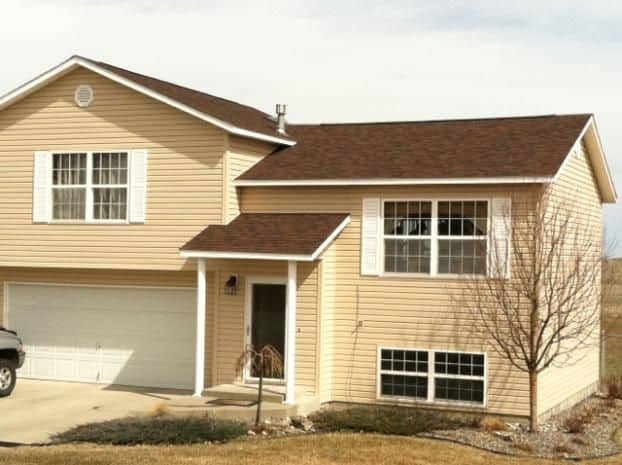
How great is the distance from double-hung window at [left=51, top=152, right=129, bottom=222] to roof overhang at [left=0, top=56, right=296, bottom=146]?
1447 mm

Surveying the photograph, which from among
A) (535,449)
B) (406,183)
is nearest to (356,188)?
(406,183)

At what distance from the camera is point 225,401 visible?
19.3m

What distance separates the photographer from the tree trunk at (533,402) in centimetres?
1798

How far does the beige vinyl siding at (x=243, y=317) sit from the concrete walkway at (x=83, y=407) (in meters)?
1.12

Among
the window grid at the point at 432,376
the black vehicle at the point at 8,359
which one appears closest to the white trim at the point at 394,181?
the window grid at the point at 432,376

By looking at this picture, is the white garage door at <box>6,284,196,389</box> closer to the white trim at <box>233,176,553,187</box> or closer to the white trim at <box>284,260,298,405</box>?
the white trim at <box>233,176,553,187</box>

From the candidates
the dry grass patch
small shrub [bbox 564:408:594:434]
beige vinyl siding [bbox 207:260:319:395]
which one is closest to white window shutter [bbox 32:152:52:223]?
beige vinyl siding [bbox 207:260:319:395]

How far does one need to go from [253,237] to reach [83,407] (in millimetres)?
4527

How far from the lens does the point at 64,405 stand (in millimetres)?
19750

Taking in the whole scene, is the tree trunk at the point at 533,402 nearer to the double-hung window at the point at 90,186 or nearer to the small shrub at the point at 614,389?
the small shrub at the point at 614,389

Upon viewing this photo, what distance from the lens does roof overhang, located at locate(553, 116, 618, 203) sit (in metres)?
21.3

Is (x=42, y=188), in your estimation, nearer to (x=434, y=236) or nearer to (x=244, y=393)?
(x=244, y=393)

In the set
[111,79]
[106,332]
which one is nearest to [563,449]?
[106,332]

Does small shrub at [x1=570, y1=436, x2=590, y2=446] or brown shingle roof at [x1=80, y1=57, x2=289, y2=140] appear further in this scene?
brown shingle roof at [x1=80, y1=57, x2=289, y2=140]
